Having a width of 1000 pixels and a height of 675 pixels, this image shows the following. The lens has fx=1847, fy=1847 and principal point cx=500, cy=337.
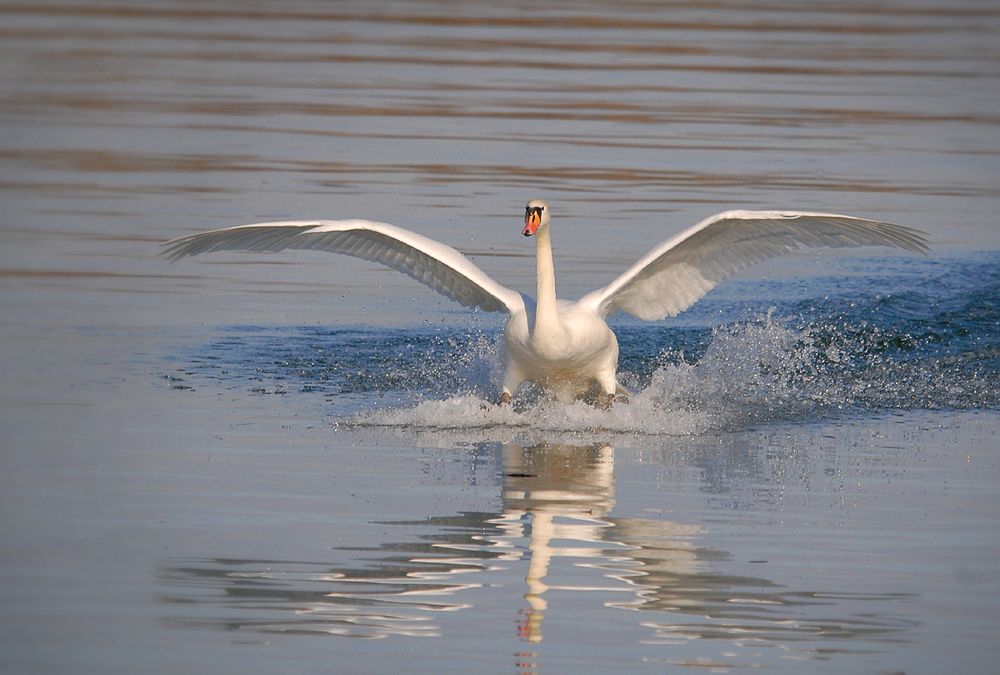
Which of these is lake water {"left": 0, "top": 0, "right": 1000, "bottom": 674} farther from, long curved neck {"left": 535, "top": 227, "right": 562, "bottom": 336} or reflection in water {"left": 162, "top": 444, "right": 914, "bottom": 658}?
long curved neck {"left": 535, "top": 227, "right": 562, "bottom": 336}

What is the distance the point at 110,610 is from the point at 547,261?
4.64 metres

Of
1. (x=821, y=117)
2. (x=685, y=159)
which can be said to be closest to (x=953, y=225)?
(x=685, y=159)

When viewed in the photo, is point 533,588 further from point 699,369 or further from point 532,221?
point 699,369

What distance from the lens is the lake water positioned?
6965 mm

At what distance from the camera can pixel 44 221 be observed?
53.1 ft

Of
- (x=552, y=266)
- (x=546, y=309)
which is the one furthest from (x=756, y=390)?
(x=546, y=309)

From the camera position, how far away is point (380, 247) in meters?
11.9

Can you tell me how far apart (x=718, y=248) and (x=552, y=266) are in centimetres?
111

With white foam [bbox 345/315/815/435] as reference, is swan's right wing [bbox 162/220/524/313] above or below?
above

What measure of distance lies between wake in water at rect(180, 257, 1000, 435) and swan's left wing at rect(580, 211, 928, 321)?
493 mm

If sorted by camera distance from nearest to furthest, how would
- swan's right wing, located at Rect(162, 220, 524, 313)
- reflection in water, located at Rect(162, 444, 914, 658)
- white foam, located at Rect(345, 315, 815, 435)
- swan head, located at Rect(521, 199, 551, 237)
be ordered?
reflection in water, located at Rect(162, 444, 914, 658), white foam, located at Rect(345, 315, 815, 435), swan head, located at Rect(521, 199, 551, 237), swan's right wing, located at Rect(162, 220, 524, 313)

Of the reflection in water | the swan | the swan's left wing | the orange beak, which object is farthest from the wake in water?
the reflection in water

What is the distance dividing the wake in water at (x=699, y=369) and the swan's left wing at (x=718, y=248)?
1.62 feet

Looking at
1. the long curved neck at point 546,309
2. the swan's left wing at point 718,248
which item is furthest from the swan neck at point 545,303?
the swan's left wing at point 718,248
